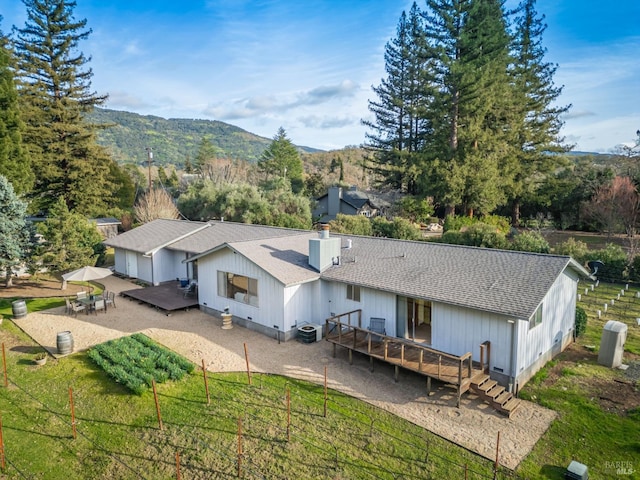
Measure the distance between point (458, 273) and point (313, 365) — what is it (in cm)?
560

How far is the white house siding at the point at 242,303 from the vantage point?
14578 millimetres

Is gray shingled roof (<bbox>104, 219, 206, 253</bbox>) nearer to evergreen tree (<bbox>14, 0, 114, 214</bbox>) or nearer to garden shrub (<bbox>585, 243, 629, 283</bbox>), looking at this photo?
evergreen tree (<bbox>14, 0, 114, 214</bbox>)

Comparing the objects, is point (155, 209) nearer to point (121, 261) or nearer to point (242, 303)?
point (121, 261)

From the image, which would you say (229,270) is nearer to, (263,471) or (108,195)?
(263,471)

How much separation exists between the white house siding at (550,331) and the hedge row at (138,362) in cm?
968

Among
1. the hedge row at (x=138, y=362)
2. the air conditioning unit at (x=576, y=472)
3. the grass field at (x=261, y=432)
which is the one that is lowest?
the grass field at (x=261, y=432)

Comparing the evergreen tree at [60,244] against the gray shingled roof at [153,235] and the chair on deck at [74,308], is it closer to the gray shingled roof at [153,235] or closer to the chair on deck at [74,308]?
the gray shingled roof at [153,235]

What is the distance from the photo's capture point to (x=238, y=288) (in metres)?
16.2

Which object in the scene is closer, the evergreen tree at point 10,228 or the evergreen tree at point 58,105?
the evergreen tree at point 10,228

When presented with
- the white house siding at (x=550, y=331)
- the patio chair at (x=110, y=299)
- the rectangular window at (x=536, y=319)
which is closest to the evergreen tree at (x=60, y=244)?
the patio chair at (x=110, y=299)

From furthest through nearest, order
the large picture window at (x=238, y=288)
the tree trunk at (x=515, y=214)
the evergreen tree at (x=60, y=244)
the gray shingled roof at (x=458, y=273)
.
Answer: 1. the tree trunk at (x=515, y=214)
2. the evergreen tree at (x=60, y=244)
3. the large picture window at (x=238, y=288)
4. the gray shingled roof at (x=458, y=273)

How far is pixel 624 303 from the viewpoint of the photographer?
1870cm

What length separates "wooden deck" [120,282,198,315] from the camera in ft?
58.5

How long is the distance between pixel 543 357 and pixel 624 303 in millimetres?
9818
